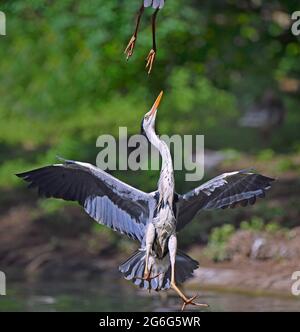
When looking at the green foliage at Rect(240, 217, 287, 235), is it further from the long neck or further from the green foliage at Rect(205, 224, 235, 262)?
the long neck

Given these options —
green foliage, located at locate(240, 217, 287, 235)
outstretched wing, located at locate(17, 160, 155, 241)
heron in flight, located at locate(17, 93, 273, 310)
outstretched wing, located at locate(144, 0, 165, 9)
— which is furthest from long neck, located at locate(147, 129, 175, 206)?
green foliage, located at locate(240, 217, 287, 235)

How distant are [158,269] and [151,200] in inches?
23.0

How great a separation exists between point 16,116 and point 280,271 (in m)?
6.26

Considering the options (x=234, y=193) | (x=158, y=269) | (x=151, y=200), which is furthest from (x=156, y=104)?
(x=158, y=269)

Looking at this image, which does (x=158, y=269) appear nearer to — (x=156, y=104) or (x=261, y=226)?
(x=156, y=104)

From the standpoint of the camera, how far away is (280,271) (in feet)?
41.4

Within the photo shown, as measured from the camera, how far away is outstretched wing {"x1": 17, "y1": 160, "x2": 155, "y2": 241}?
29.1ft

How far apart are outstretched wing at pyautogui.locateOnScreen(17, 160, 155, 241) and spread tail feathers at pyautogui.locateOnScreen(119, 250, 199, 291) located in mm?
299

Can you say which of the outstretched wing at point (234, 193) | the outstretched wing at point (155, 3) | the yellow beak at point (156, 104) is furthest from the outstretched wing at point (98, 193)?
the outstretched wing at point (155, 3)

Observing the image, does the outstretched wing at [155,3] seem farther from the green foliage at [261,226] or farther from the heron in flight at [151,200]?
the green foliage at [261,226]

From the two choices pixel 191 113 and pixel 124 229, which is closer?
pixel 124 229

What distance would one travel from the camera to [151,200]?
29.8ft
